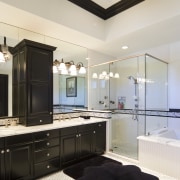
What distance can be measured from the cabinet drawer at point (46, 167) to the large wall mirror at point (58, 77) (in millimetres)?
1032

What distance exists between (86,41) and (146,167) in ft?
9.26

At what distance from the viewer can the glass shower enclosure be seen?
3.65 metres

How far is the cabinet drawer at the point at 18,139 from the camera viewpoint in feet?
6.72

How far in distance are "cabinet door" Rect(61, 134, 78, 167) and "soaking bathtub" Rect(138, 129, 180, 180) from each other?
122 centimetres

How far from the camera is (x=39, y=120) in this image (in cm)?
263

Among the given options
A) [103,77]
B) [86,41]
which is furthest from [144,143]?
[86,41]

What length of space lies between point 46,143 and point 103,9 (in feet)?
9.51

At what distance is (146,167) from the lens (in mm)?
2748

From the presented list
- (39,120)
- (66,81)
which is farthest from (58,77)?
(39,120)

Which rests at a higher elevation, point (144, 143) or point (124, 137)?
point (144, 143)

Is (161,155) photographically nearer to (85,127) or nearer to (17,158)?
(85,127)

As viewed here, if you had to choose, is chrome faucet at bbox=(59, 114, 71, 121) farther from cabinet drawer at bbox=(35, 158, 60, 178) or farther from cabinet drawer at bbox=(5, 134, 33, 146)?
cabinet drawer at bbox=(5, 134, 33, 146)

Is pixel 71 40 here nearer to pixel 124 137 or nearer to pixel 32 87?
pixel 32 87

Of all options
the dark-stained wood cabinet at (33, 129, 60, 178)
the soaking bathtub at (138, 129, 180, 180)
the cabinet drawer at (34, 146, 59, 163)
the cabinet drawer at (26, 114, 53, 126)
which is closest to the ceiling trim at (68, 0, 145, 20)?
the cabinet drawer at (26, 114, 53, 126)
